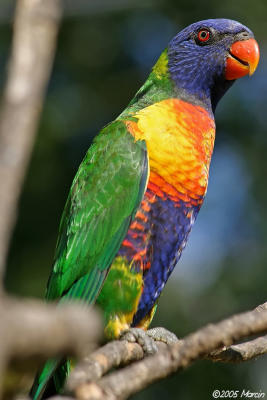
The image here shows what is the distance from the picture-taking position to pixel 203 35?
384 centimetres

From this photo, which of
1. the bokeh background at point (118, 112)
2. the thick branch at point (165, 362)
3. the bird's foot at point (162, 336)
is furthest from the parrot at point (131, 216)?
the bokeh background at point (118, 112)

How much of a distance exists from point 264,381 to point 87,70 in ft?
15.0

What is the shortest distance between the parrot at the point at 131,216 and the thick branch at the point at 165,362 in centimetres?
108

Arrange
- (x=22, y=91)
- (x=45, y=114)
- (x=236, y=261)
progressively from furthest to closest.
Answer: (x=45, y=114)
(x=236, y=261)
(x=22, y=91)

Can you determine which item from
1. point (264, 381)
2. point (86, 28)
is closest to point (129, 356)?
point (264, 381)

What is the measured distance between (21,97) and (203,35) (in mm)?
3259

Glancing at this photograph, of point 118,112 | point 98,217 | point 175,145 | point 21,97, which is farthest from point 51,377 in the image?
point 118,112

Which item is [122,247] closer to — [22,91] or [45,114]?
[22,91]

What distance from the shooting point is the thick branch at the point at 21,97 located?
0.76 metres

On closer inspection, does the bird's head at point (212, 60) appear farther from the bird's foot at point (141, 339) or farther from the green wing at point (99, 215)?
the bird's foot at point (141, 339)

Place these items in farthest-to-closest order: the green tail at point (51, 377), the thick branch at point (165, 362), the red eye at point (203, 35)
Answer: the red eye at point (203, 35) → the green tail at point (51, 377) → the thick branch at point (165, 362)

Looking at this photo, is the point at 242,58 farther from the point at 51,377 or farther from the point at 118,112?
the point at 118,112

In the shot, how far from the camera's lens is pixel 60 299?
304 cm

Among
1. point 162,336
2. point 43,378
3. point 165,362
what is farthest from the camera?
point 162,336
